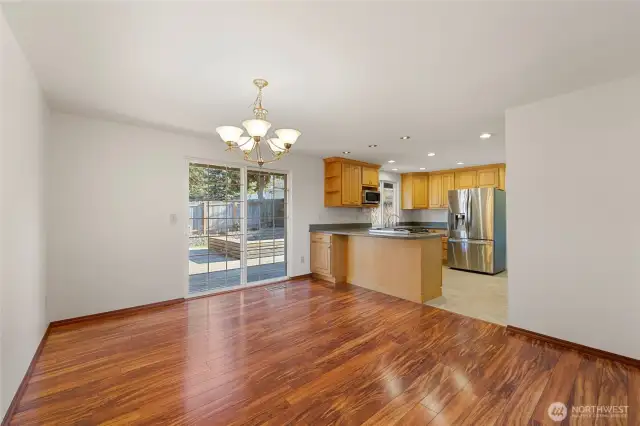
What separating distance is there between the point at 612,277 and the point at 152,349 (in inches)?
158

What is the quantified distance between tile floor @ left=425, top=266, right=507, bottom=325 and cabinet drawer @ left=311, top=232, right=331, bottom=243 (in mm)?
1951

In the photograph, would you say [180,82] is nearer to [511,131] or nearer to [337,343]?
[337,343]

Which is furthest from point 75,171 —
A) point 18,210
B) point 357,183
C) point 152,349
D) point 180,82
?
point 357,183

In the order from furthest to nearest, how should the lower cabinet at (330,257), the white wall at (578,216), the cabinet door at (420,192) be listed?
the cabinet door at (420,192)
the lower cabinet at (330,257)
the white wall at (578,216)

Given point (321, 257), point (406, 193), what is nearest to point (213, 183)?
point (321, 257)

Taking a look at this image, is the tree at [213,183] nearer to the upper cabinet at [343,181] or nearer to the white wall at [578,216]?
the upper cabinet at [343,181]

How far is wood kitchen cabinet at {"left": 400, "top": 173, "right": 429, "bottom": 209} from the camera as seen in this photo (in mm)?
7246

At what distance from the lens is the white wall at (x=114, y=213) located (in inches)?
121

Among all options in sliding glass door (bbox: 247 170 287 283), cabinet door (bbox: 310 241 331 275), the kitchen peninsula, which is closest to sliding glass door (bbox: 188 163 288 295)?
sliding glass door (bbox: 247 170 287 283)

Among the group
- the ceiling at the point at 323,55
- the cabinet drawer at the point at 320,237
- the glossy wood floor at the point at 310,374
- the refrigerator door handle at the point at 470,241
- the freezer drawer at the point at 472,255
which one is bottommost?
the glossy wood floor at the point at 310,374

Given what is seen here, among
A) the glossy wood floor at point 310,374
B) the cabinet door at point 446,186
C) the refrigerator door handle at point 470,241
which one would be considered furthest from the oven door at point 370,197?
the glossy wood floor at point 310,374

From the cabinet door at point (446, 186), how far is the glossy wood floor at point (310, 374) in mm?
4227

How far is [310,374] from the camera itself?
6.97 feet

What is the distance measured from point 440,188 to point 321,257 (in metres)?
3.81
